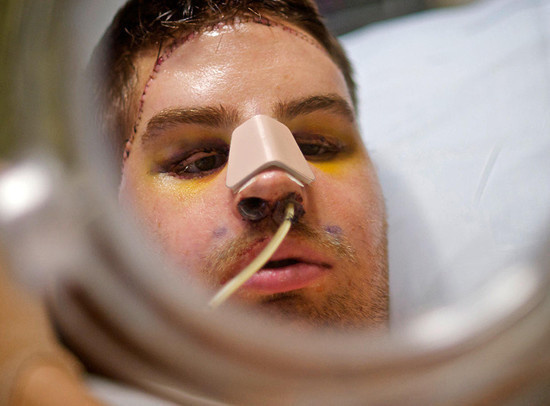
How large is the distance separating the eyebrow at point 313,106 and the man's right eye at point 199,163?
9cm

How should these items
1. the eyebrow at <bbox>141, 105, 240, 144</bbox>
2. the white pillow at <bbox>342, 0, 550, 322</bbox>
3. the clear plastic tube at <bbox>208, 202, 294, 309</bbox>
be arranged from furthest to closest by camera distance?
1. the white pillow at <bbox>342, 0, 550, 322</bbox>
2. the eyebrow at <bbox>141, 105, 240, 144</bbox>
3. the clear plastic tube at <bbox>208, 202, 294, 309</bbox>

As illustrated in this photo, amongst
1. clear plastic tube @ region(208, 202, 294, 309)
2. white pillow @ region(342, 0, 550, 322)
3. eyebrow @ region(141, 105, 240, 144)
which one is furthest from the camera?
white pillow @ region(342, 0, 550, 322)

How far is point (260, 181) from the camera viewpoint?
507mm

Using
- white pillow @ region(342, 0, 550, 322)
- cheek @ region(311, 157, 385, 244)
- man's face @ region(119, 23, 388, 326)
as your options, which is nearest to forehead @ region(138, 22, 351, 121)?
man's face @ region(119, 23, 388, 326)

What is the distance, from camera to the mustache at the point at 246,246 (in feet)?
1.79

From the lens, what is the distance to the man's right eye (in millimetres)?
604

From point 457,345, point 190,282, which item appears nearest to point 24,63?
point 190,282

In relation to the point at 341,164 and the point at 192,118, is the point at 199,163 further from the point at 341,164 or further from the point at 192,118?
the point at 341,164

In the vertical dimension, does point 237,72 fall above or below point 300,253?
above

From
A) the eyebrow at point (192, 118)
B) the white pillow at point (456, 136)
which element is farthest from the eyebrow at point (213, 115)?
the white pillow at point (456, 136)

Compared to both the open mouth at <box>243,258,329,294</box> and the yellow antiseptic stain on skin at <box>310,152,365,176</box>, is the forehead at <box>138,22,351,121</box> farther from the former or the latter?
the open mouth at <box>243,258,329,294</box>

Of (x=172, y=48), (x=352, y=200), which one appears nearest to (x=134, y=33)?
(x=172, y=48)

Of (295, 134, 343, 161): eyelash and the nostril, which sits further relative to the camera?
(295, 134, 343, 161): eyelash

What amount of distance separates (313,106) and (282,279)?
24 centimetres
